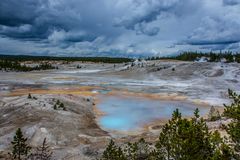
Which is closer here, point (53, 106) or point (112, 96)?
point (53, 106)

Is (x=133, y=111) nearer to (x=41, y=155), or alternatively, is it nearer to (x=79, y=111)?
(x=79, y=111)

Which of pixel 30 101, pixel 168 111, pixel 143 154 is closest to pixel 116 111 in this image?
pixel 168 111

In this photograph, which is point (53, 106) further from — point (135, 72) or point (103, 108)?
point (135, 72)

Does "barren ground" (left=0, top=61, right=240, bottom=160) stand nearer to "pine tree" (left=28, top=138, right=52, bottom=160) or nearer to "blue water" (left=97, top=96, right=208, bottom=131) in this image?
"pine tree" (left=28, top=138, right=52, bottom=160)

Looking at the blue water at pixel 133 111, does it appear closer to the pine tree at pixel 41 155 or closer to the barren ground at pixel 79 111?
Answer: the barren ground at pixel 79 111

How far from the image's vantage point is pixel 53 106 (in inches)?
1645

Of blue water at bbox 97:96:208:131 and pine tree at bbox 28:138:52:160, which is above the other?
pine tree at bbox 28:138:52:160

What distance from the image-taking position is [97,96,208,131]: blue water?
3978cm

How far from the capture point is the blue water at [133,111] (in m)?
39.8

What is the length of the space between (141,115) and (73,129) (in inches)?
503

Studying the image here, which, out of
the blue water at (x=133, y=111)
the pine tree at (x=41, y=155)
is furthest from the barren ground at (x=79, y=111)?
the blue water at (x=133, y=111)

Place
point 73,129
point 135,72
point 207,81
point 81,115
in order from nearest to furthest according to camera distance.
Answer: point 73,129 < point 81,115 < point 207,81 < point 135,72

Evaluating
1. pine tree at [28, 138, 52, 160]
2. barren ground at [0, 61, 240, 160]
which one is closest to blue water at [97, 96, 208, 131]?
barren ground at [0, 61, 240, 160]

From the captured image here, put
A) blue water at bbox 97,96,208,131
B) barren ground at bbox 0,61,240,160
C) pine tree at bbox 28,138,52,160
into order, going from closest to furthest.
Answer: pine tree at bbox 28,138,52,160 < barren ground at bbox 0,61,240,160 < blue water at bbox 97,96,208,131
